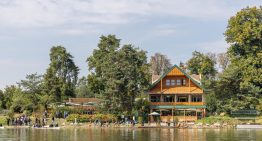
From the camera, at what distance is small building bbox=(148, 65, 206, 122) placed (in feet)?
257

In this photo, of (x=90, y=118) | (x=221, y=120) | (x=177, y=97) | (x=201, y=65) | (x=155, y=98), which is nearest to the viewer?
(x=221, y=120)

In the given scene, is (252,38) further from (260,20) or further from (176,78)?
(176,78)

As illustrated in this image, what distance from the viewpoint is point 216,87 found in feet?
255

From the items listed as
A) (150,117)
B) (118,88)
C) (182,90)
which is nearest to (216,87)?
(182,90)

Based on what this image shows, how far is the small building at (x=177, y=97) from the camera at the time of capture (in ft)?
257

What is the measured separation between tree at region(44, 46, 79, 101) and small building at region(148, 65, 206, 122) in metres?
19.6

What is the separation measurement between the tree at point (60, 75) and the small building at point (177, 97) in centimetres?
1964

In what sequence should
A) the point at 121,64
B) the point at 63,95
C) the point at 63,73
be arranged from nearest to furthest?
the point at 121,64 → the point at 63,95 → the point at 63,73

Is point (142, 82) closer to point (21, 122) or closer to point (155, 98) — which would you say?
point (155, 98)

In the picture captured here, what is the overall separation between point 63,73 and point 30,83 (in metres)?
27.6

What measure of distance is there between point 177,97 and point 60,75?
4423cm

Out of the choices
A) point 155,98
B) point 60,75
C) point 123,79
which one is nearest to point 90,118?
point 123,79

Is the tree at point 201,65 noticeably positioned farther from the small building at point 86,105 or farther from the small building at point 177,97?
the small building at point 86,105

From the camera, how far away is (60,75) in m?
116
